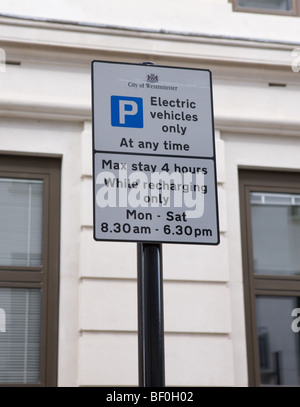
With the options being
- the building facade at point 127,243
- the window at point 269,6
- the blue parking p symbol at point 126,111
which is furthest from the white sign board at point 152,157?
the window at point 269,6

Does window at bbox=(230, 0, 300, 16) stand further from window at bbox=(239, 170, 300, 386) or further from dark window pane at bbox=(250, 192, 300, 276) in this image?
dark window pane at bbox=(250, 192, 300, 276)

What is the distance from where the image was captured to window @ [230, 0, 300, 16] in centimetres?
811

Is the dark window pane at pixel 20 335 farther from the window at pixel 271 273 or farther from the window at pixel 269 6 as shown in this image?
the window at pixel 269 6

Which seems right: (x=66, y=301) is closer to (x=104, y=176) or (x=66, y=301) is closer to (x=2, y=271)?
(x=2, y=271)

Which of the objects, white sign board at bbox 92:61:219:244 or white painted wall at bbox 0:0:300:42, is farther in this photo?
white painted wall at bbox 0:0:300:42

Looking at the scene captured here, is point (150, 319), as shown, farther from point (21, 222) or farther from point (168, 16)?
point (168, 16)

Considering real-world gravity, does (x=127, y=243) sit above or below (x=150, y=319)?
above

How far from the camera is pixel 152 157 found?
9.93 feet

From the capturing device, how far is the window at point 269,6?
8.11 meters

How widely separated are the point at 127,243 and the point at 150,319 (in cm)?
420

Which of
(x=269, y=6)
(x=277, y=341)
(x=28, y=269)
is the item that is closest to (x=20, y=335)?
(x=28, y=269)

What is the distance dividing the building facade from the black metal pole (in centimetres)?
398

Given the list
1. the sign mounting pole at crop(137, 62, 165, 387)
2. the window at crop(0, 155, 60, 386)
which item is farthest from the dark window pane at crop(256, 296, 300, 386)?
the sign mounting pole at crop(137, 62, 165, 387)
